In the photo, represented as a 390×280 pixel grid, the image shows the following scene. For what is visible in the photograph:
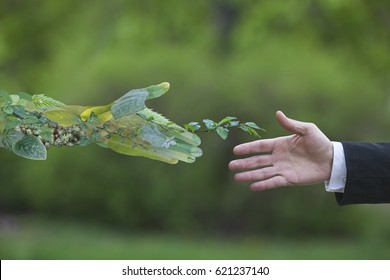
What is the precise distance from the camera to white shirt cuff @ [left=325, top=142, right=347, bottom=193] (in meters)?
2.72

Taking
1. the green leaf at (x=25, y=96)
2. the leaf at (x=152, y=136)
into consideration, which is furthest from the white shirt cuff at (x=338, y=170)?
the green leaf at (x=25, y=96)

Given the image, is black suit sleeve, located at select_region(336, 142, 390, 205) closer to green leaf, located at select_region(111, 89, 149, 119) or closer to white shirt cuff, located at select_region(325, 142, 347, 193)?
white shirt cuff, located at select_region(325, 142, 347, 193)

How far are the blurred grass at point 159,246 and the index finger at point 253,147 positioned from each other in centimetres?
425

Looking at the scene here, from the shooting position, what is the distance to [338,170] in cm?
273

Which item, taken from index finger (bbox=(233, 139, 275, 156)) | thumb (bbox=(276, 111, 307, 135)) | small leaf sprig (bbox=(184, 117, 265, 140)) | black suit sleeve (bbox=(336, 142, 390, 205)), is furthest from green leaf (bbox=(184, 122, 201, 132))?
black suit sleeve (bbox=(336, 142, 390, 205))

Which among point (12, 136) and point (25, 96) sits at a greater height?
point (25, 96)

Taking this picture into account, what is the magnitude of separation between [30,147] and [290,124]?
980 millimetres

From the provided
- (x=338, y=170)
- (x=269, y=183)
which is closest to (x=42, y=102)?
(x=269, y=183)

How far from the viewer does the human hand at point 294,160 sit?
266 cm

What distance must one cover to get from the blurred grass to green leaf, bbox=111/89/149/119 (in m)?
4.64

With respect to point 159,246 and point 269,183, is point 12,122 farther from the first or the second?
point 159,246

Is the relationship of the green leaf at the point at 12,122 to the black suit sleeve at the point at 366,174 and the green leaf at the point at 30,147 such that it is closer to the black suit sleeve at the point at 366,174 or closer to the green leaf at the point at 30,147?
the green leaf at the point at 30,147

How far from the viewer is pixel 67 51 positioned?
963 cm

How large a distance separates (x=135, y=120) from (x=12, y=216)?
724 centimetres
